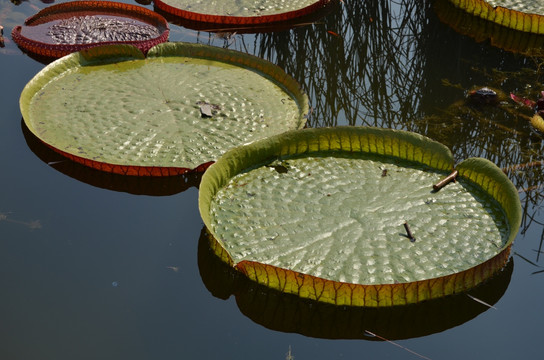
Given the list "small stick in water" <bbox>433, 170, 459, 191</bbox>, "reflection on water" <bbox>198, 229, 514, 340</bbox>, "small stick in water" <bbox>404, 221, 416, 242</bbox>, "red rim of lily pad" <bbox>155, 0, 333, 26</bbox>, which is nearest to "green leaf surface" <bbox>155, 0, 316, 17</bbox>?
"red rim of lily pad" <bbox>155, 0, 333, 26</bbox>

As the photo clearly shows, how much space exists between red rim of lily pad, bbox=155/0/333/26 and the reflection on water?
2.50 m

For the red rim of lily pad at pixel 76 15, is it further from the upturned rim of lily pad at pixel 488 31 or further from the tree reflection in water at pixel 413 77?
the upturned rim of lily pad at pixel 488 31

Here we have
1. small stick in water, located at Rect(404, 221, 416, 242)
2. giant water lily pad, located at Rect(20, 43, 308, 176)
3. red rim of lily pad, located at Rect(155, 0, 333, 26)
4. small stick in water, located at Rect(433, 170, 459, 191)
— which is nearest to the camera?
small stick in water, located at Rect(404, 221, 416, 242)

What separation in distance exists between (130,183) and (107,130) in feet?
1.15

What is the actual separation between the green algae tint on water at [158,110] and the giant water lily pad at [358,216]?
12.1 inches

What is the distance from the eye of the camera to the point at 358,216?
277 centimetres

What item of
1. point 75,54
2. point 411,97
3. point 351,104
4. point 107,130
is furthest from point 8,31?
point 411,97

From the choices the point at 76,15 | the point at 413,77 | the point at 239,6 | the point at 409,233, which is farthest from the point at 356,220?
the point at 76,15

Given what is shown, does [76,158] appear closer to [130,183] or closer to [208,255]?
[130,183]

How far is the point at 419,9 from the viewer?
16.5 ft

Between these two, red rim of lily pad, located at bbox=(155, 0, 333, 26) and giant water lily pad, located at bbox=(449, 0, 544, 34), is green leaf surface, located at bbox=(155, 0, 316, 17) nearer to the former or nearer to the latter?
red rim of lily pad, located at bbox=(155, 0, 333, 26)

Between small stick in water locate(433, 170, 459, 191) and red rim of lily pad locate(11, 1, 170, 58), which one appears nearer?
small stick in water locate(433, 170, 459, 191)

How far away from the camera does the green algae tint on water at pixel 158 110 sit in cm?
319

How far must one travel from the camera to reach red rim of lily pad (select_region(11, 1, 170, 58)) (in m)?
4.13
